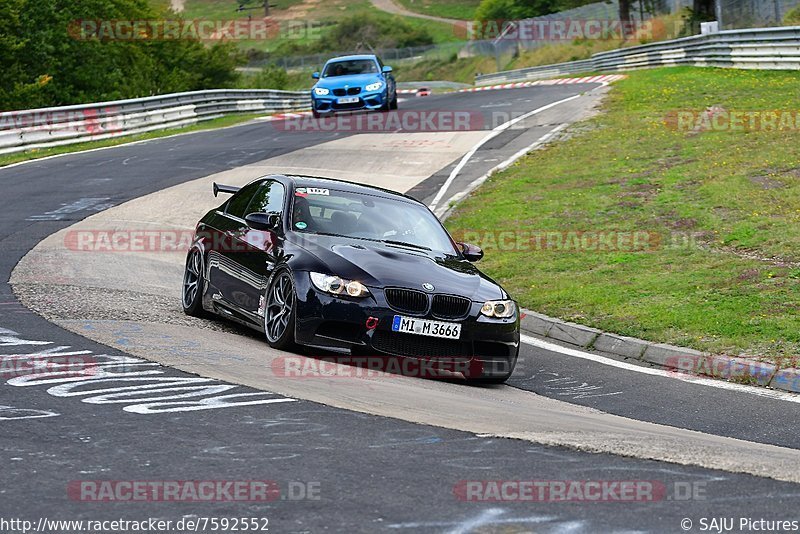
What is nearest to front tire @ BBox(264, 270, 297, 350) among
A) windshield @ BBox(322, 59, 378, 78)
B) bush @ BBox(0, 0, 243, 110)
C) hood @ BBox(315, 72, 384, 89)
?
hood @ BBox(315, 72, 384, 89)

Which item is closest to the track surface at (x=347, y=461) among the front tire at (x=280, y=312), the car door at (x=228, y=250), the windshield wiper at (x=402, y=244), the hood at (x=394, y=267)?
the hood at (x=394, y=267)

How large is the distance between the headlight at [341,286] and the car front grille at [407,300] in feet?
0.62

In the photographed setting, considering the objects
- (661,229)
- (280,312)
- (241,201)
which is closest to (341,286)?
(280,312)

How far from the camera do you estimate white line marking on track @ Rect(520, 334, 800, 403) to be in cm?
917

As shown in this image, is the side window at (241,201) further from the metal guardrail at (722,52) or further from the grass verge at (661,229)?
the metal guardrail at (722,52)

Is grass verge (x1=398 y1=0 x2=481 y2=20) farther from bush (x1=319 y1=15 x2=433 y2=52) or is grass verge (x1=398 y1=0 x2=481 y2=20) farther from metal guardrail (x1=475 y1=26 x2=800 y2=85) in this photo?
metal guardrail (x1=475 y1=26 x2=800 y2=85)

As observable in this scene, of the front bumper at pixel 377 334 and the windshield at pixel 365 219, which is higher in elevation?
the windshield at pixel 365 219

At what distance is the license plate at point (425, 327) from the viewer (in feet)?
29.8

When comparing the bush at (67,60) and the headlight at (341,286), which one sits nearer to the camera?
the headlight at (341,286)

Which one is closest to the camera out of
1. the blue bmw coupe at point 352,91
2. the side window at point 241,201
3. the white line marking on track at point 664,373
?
the white line marking on track at point 664,373

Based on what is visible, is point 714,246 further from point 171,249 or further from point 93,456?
point 93,456

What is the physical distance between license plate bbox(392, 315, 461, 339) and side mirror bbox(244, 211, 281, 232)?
1810mm

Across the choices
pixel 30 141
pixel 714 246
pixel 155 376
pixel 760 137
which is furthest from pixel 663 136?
pixel 155 376

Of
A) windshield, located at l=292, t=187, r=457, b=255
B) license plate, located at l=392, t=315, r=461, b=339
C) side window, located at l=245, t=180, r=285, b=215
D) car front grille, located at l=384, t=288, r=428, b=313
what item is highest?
side window, located at l=245, t=180, r=285, b=215
